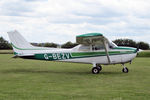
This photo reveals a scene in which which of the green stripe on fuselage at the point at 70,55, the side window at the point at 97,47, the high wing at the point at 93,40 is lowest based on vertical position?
the green stripe on fuselage at the point at 70,55

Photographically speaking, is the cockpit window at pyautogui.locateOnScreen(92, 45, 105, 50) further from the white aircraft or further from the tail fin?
the tail fin

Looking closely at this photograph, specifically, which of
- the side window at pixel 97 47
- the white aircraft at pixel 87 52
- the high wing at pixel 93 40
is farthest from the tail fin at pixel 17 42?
the side window at pixel 97 47

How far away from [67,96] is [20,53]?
25.0 ft

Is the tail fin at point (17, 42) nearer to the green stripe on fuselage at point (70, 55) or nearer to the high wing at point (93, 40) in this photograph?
the green stripe on fuselage at point (70, 55)

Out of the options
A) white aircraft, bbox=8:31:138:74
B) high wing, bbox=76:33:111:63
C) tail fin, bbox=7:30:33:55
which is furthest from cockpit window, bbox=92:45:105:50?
tail fin, bbox=7:30:33:55

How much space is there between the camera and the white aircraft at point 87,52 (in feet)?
40.0

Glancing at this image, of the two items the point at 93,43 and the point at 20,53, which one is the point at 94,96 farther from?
the point at 20,53

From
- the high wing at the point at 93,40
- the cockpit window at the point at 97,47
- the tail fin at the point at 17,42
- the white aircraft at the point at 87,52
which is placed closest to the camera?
the high wing at the point at 93,40

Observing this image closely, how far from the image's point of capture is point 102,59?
12.4 m

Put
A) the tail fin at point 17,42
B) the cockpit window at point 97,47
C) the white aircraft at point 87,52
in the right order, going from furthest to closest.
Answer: the tail fin at point 17,42, the cockpit window at point 97,47, the white aircraft at point 87,52

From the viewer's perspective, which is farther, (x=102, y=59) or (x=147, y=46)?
(x=147, y=46)

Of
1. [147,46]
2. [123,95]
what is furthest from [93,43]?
[147,46]

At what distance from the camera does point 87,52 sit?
41.2 feet

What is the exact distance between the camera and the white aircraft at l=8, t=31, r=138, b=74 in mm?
12195
